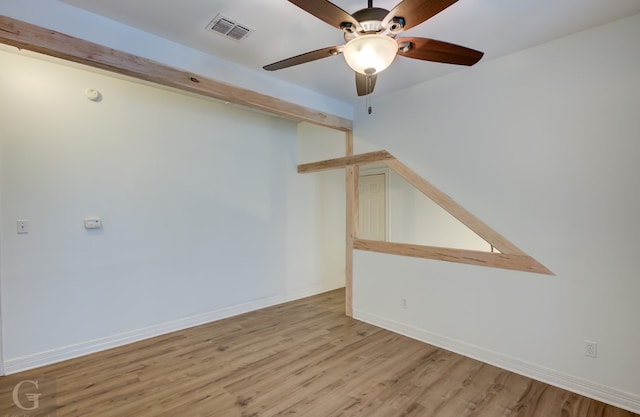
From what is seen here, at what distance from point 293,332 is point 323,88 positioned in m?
2.74

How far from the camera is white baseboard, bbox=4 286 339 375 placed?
2.71 meters

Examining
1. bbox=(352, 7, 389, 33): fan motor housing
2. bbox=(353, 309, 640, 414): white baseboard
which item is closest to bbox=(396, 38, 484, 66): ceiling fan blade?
bbox=(352, 7, 389, 33): fan motor housing

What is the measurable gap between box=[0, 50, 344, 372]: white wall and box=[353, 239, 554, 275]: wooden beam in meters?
1.60

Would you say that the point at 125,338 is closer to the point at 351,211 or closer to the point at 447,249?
the point at 351,211

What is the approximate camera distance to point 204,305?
3830mm

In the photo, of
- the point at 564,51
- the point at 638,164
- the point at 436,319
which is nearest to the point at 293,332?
the point at 436,319

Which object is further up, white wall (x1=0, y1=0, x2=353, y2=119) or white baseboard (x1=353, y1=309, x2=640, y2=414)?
white wall (x1=0, y1=0, x2=353, y2=119)

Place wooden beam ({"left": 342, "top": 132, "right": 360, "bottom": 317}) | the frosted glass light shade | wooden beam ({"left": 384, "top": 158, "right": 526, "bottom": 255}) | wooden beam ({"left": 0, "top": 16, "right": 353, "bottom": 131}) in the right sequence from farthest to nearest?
wooden beam ({"left": 342, "top": 132, "right": 360, "bottom": 317}) < wooden beam ({"left": 384, "top": 158, "right": 526, "bottom": 255}) < wooden beam ({"left": 0, "top": 16, "right": 353, "bottom": 131}) < the frosted glass light shade

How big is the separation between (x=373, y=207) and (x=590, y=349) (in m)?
3.28

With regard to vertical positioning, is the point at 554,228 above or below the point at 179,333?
above

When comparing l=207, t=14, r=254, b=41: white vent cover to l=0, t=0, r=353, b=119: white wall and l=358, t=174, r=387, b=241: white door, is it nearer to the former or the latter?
l=0, t=0, r=353, b=119: white wall

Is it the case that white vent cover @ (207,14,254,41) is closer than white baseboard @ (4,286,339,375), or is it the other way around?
white vent cover @ (207,14,254,41)

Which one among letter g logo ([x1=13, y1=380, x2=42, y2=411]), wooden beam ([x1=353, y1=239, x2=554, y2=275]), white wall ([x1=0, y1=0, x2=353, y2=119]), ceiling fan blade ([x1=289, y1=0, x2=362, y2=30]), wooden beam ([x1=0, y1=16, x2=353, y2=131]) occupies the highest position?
white wall ([x1=0, y1=0, x2=353, y2=119])

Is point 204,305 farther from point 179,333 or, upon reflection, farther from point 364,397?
point 364,397
